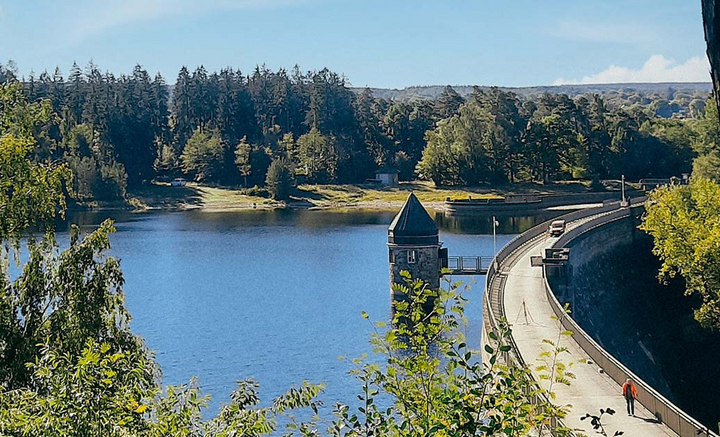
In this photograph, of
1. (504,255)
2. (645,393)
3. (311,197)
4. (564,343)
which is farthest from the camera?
(311,197)

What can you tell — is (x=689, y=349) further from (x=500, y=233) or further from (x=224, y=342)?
(x=500, y=233)

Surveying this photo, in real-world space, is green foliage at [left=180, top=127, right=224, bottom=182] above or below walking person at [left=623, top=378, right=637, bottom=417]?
above

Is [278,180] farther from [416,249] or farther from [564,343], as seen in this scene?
[564,343]

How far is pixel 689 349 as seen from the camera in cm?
4619

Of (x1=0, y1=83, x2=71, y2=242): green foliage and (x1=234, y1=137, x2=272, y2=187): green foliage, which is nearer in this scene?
(x1=0, y1=83, x2=71, y2=242): green foliage

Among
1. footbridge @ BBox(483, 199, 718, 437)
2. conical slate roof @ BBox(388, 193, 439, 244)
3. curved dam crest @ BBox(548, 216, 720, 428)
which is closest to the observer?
footbridge @ BBox(483, 199, 718, 437)

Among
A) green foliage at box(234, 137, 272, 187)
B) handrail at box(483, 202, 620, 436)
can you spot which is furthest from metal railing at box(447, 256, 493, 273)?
green foliage at box(234, 137, 272, 187)

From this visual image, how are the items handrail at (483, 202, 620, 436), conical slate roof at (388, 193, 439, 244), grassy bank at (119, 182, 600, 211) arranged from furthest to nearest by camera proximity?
grassy bank at (119, 182, 600, 211) < conical slate roof at (388, 193, 439, 244) < handrail at (483, 202, 620, 436)

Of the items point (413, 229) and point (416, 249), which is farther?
point (413, 229)

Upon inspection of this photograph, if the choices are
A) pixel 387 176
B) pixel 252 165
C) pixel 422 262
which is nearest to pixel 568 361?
pixel 422 262

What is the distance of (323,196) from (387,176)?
10388mm

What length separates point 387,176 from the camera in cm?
12950

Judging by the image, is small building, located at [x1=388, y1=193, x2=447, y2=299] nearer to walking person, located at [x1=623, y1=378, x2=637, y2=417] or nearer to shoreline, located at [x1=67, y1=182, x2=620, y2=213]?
walking person, located at [x1=623, y1=378, x2=637, y2=417]

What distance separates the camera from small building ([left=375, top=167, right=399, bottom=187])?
5069 inches
